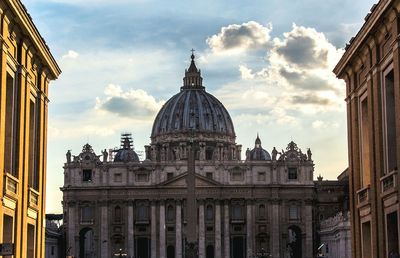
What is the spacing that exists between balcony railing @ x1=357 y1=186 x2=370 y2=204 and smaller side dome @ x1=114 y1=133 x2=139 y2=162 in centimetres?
12208

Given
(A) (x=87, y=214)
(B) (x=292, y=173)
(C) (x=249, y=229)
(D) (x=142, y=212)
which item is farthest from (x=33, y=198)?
(B) (x=292, y=173)

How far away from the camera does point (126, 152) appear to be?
174875 millimetres

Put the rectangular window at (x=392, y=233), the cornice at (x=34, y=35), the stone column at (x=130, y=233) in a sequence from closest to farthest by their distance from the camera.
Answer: the cornice at (x=34, y=35) → the rectangular window at (x=392, y=233) → the stone column at (x=130, y=233)

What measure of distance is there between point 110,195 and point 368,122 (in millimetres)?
114042

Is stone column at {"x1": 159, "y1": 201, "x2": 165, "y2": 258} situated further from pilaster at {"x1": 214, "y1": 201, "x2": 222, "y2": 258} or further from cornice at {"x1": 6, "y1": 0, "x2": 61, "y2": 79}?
cornice at {"x1": 6, "y1": 0, "x2": 61, "y2": 79}

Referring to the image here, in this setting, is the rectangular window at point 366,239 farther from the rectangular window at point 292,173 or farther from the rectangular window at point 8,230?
the rectangular window at point 292,173

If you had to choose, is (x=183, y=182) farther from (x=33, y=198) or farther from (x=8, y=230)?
→ (x=8, y=230)

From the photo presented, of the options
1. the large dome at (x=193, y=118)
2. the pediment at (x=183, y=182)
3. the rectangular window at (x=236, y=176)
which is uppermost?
the large dome at (x=193, y=118)

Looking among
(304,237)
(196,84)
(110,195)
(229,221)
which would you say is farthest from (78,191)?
(196,84)

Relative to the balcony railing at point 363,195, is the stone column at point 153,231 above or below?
above

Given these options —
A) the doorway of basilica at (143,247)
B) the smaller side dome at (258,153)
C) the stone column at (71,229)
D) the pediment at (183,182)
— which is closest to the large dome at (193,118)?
the smaller side dome at (258,153)

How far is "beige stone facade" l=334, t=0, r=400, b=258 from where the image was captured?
1347 inches

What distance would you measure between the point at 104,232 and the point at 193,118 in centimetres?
4346

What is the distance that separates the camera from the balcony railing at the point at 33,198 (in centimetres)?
3875
